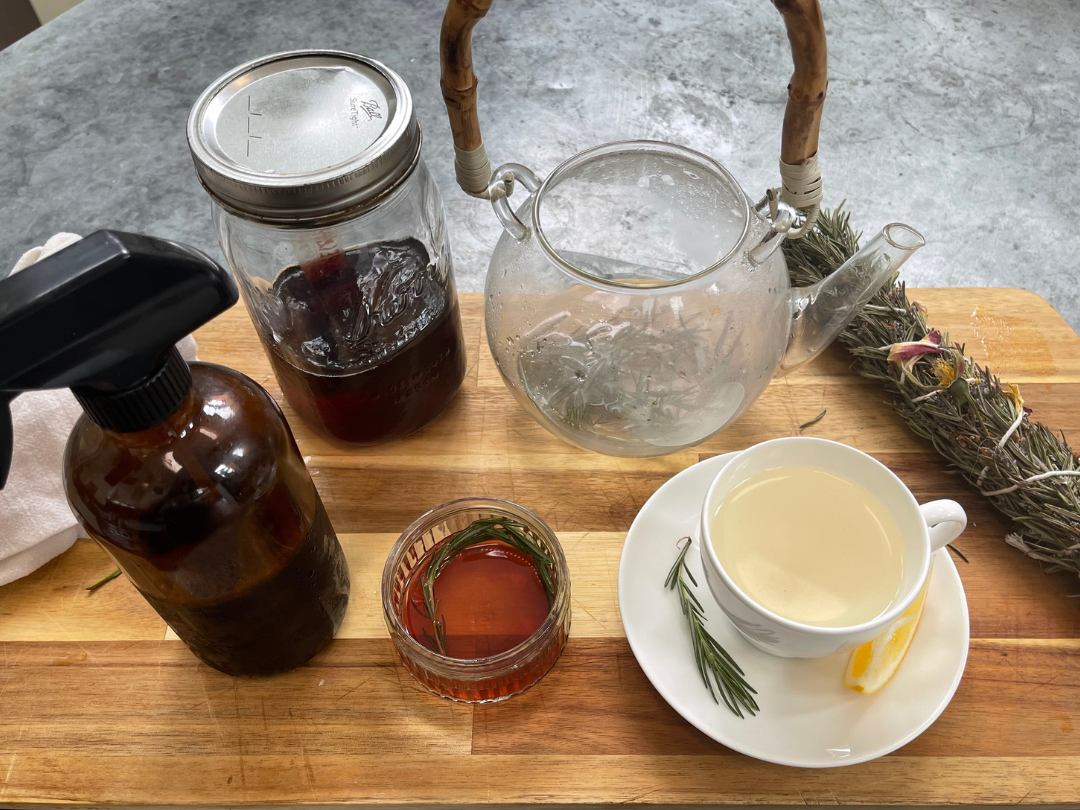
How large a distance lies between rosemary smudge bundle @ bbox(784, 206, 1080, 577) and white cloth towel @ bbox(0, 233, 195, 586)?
0.68 metres

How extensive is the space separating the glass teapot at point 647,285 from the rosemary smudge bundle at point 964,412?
0.10 metres

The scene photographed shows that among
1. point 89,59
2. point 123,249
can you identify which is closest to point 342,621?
point 123,249

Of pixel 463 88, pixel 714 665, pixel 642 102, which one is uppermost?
pixel 463 88

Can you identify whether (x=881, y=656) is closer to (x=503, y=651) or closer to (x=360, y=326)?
(x=503, y=651)

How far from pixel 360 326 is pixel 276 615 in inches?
9.7

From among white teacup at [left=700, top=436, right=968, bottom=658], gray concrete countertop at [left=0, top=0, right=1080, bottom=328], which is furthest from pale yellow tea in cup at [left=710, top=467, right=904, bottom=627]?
gray concrete countertop at [left=0, top=0, right=1080, bottom=328]

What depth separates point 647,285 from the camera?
682 mm

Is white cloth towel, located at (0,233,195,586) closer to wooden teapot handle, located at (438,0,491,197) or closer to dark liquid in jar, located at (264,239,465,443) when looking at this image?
dark liquid in jar, located at (264,239,465,443)

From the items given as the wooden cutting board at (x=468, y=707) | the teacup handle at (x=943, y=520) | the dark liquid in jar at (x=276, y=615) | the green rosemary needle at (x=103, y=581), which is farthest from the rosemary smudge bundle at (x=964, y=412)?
the green rosemary needle at (x=103, y=581)

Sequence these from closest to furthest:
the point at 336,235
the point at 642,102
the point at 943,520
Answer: the point at 943,520 < the point at 336,235 < the point at 642,102

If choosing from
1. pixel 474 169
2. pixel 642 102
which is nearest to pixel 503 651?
pixel 474 169

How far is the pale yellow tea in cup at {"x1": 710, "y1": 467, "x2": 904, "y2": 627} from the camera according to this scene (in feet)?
2.14

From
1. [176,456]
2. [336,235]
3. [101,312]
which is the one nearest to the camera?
[101,312]

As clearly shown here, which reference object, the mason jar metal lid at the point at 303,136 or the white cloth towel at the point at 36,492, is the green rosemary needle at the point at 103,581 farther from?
the mason jar metal lid at the point at 303,136
